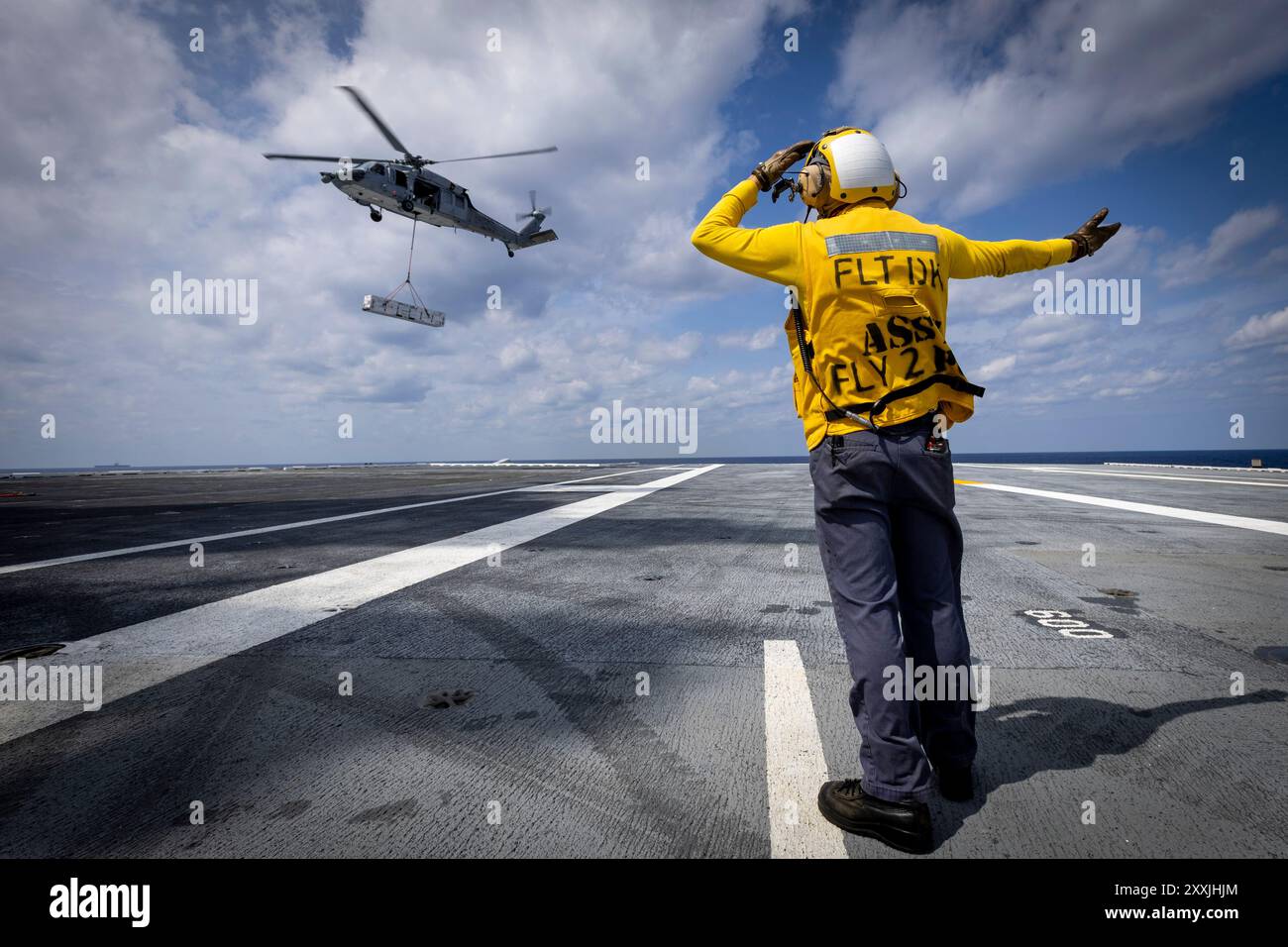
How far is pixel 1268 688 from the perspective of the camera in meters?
2.31

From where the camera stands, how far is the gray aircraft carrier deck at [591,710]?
1.48 metres

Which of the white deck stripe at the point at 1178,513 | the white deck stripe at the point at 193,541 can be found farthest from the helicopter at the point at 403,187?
the white deck stripe at the point at 1178,513

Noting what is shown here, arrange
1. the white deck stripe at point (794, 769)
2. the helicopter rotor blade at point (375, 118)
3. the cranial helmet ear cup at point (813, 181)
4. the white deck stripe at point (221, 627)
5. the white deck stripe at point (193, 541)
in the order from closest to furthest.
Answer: the white deck stripe at point (794, 769)
the cranial helmet ear cup at point (813, 181)
the white deck stripe at point (221, 627)
the white deck stripe at point (193, 541)
the helicopter rotor blade at point (375, 118)

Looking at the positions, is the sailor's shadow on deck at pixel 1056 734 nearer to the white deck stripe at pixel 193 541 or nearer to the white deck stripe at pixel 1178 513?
the white deck stripe at pixel 1178 513

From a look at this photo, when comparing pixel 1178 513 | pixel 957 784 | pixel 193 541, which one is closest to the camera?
pixel 957 784

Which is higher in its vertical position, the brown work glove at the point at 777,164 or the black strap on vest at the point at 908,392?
the brown work glove at the point at 777,164

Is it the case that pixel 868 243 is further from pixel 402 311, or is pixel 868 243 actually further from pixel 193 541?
pixel 402 311

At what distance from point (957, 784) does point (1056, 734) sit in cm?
60

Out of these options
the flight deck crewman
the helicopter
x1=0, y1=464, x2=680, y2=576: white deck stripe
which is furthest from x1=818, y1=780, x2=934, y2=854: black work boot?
the helicopter

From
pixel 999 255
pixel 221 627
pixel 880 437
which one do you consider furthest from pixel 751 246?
pixel 221 627

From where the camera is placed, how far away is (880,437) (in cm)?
176

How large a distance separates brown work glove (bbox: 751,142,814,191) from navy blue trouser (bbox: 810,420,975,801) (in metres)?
1.08

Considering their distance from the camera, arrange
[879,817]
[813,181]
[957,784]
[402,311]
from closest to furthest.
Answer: [879,817] < [957,784] < [813,181] < [402,311]

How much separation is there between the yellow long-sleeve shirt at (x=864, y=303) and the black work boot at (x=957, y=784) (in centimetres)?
104
